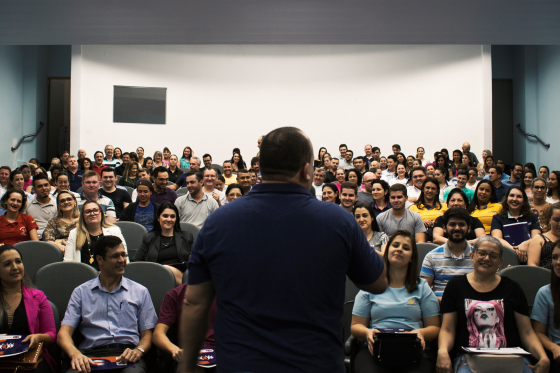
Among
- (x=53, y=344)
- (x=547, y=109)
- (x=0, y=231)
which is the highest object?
(x=547, y=109)

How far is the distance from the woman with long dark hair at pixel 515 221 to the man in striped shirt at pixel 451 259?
34.6 inches

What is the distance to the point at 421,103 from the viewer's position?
11156mm

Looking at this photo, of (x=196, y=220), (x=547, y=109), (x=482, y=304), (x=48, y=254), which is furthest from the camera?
(x=547, y=109)

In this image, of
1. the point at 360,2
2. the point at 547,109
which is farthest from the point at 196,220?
the point at 547,109

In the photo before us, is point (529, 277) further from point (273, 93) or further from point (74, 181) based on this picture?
point (273, 93)

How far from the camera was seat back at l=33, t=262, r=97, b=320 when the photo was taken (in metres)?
2.99

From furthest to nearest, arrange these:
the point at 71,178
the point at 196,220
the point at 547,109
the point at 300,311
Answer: the point at 547,109, the point at 71,178, the point at 196,220, the point at 300,311

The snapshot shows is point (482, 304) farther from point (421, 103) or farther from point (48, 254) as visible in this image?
point (421, 103)

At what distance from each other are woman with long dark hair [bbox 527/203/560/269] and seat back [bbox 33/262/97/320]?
296 centimetres

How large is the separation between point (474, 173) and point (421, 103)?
15.8 ft

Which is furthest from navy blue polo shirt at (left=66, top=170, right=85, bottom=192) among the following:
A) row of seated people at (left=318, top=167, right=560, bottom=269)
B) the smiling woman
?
row of seated people at (left=318, top=167, right=560, bottom=269)

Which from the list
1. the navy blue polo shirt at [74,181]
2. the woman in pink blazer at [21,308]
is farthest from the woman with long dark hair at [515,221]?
the navy blue polo shirt at [74,181]

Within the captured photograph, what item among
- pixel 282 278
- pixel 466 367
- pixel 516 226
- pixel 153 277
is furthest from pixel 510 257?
pixel 282 278

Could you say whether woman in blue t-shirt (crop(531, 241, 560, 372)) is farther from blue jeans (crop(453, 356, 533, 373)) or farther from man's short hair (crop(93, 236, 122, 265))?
man's short hair (crop(93, 236, 122, 265))
